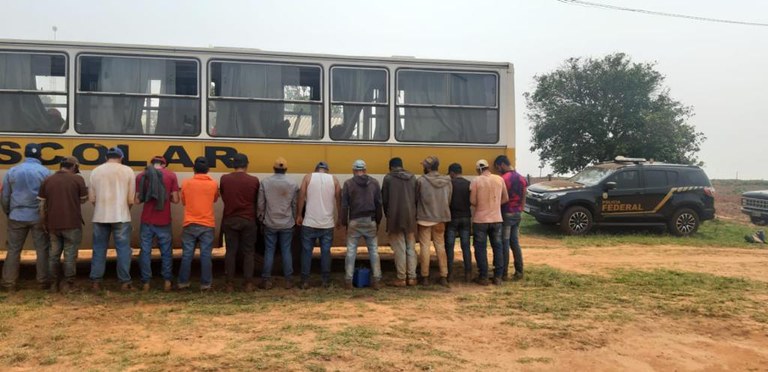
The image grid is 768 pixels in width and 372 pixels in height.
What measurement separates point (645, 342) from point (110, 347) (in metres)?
5.38

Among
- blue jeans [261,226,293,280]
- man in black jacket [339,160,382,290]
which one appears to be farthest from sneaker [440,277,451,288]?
blue jeans [261,226,293,280]

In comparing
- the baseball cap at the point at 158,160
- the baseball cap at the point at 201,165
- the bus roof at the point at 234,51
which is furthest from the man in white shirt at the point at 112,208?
the bus roof at the point at 234,51

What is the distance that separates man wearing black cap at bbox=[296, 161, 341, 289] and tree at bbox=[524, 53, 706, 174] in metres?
17.8

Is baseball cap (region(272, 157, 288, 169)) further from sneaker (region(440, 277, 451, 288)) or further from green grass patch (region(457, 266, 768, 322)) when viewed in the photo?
green grass patch (region(457, 266, 768, 322))

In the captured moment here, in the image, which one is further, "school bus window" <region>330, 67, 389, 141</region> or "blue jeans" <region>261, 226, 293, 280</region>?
"school bus window" <region>330, 67, 389, 141</region>

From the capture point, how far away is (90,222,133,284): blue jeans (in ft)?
23.5

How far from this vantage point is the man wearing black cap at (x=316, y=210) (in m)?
7.63

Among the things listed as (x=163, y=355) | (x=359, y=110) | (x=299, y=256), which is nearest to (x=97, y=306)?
(x=163, y=355)

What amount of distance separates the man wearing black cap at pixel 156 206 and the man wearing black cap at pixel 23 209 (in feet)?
4.11

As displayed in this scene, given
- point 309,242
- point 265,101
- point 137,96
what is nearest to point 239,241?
point 309,242

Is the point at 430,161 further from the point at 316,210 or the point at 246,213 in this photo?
the point at 246,213

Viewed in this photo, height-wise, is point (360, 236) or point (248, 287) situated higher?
point (360, 236)

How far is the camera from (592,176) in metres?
16.0

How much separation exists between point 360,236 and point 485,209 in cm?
193
